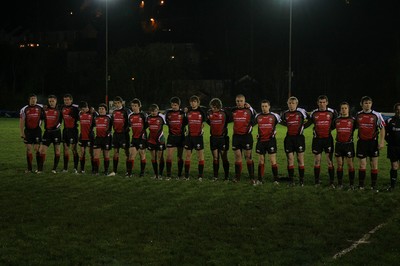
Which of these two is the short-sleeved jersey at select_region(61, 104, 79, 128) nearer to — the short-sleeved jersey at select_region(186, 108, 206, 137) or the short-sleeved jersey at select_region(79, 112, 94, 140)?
the short-sleeved jersey at select_region(79, 112, 94, 140)

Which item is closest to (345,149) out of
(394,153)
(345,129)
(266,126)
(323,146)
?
(345,129)

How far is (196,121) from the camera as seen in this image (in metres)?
13.6

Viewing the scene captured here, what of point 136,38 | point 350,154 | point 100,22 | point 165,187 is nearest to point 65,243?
point 165,187

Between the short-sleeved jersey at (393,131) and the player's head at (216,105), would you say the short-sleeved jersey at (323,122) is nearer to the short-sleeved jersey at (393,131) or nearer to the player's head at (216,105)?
the short-sleeved jersey at (393,131)

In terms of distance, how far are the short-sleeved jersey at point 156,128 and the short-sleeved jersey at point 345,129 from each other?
4.16 m

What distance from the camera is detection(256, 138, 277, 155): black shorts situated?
1295 centimetres

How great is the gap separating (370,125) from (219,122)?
3364 millimetres

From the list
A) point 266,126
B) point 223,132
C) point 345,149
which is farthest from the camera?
point 223,132

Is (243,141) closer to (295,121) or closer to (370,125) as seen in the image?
(295,121)

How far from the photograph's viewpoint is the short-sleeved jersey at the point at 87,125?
14.6m

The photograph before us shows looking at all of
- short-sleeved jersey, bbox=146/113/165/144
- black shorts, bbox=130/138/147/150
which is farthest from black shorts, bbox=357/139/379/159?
black shorts, bbox=130/138/147/150

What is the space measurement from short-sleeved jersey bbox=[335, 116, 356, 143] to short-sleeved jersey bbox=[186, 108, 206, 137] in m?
3.10

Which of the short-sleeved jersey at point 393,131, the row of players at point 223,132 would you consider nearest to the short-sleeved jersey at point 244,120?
the row of players at point 223,132

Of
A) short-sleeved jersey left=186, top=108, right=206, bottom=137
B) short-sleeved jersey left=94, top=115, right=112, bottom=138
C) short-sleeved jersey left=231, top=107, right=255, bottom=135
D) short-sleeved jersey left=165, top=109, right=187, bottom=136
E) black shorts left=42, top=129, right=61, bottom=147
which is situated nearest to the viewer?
short-sleeved jersey left=231, top=107, right=255, bottom=135
